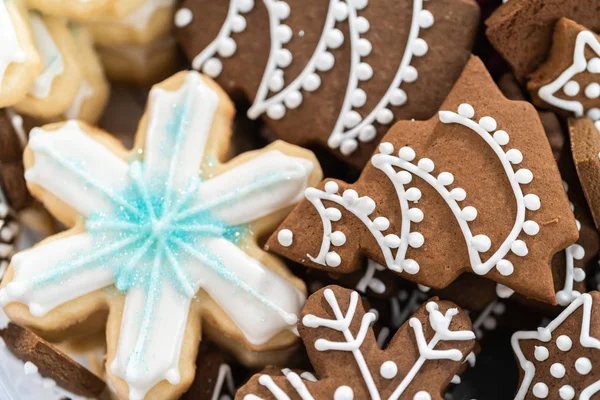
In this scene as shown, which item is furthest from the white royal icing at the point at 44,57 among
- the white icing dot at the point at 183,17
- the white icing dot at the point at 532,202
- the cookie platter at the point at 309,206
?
the white icing dot at the point at 532,202

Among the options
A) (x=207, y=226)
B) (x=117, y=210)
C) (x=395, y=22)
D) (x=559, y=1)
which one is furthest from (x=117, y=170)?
(x=559, y=1)

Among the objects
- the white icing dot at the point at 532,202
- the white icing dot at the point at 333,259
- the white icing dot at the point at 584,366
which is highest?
the white icing dot at the point at 532,202

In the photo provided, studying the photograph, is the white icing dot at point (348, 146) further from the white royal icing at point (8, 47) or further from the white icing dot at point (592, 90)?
the white royal icing at point (8, 47)

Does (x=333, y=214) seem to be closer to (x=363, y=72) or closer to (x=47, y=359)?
(x=363, y=72)

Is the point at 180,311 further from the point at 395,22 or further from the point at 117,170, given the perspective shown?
the point at 395,22

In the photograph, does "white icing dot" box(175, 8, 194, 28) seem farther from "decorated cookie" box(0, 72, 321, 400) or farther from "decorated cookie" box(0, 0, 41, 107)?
"decorated cookie" box(0, 0, 41, 107)

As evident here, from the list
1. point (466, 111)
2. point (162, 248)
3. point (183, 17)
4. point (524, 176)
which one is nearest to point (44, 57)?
point (183, 17)
